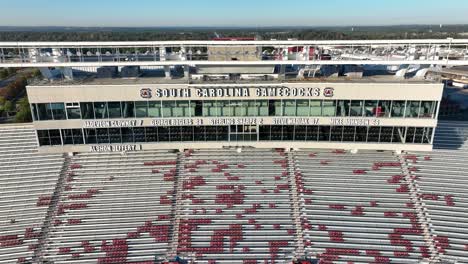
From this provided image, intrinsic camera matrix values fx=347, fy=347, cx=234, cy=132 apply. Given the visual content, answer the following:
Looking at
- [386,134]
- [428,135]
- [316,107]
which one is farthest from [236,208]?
[428,135]

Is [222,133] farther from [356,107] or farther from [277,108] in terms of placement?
[356,107]

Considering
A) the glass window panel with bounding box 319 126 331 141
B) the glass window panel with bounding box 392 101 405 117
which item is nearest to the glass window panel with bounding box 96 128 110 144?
the glass window panel with bounding box 319 126 331 141

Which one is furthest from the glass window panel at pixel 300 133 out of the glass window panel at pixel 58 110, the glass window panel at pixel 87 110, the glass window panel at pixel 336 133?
the glass window panel at pixel 58 110

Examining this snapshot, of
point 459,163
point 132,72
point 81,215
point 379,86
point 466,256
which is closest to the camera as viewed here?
point 466,256

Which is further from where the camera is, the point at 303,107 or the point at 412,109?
the point at 303,107

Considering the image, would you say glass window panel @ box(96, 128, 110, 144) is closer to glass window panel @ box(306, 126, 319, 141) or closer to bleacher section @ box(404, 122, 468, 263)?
glass window panel @ box(306, 126, 319, 141)

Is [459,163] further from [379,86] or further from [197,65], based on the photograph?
[197,65]

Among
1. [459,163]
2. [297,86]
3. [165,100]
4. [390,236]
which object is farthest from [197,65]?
[459,163]
